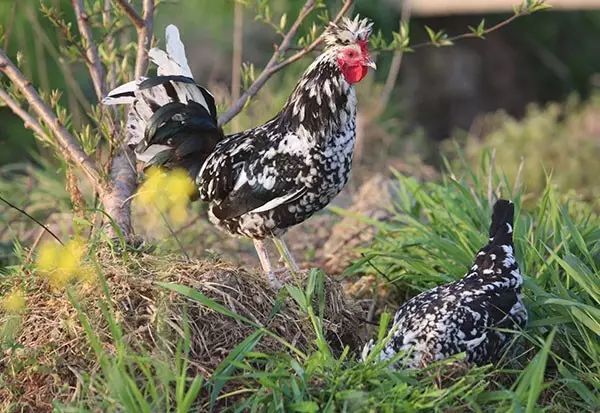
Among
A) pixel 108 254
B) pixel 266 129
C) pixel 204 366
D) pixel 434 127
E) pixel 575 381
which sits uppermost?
pixel 266 129

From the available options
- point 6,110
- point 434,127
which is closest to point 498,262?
point 6,110

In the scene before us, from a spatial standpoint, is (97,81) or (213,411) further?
(97,81)

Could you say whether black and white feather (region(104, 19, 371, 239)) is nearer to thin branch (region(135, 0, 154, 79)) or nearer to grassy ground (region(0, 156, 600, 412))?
thin branch (region(135, 0, 154, 79))

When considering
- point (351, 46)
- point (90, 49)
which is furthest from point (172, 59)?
point (351, 46)

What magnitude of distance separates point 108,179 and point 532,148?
517 centimetres

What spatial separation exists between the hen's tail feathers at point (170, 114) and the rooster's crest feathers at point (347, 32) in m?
0.74

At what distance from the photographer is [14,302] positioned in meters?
3.75

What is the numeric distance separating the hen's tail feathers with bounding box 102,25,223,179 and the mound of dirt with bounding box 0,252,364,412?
0.74 m

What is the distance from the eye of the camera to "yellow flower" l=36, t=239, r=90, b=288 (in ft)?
12.2

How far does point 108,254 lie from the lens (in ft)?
13.7

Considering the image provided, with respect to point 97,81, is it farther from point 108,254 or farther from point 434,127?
point 434,127

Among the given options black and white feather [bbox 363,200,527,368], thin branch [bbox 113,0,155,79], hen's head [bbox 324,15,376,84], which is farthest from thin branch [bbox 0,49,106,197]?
black and white feather [bbox 363,200,527,368]

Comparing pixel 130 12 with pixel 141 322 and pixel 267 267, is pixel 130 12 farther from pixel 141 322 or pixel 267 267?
pixel 141 322

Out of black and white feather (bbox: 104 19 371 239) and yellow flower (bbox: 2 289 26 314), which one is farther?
black and white feather (bbox: 104 19 371 239)
